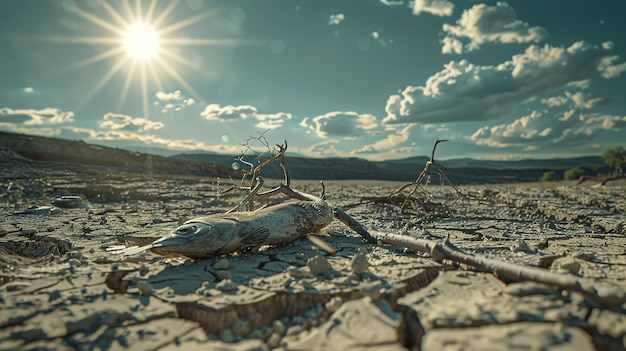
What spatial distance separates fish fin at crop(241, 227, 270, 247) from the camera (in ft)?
8.81

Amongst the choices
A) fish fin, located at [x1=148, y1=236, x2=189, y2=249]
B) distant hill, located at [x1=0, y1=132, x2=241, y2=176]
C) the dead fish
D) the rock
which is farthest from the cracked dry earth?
distant hill, located at [x1=0, y1=132, x2=241, y2=176]

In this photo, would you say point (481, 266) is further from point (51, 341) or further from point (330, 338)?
point (51, 341)

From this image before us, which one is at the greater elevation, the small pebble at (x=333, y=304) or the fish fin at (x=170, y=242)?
the fish fin at (x=170, y=242)

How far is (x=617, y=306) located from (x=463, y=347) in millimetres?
892

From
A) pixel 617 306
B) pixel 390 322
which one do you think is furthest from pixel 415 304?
pixel 617 306

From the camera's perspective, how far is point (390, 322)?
1549 mm

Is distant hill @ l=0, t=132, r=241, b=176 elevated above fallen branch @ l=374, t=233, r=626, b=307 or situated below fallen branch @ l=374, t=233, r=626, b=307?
above

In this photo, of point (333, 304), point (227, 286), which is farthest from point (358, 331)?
point (227, 286)

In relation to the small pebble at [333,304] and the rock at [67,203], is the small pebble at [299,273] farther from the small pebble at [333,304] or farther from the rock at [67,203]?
the rock at [67,203]

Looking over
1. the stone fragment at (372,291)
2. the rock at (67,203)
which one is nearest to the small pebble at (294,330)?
the stone fragment at (372,291)

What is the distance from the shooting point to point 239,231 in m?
2.63

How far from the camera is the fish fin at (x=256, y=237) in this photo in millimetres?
2686

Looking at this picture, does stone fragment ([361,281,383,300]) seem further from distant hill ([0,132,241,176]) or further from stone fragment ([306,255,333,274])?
distant hill ([0,132,241,176])

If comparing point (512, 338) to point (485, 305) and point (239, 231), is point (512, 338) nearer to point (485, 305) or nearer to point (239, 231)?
point (485, 305)
